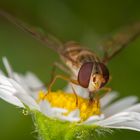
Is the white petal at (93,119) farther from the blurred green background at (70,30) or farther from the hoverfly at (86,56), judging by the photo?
the blurred green background at (70,30)

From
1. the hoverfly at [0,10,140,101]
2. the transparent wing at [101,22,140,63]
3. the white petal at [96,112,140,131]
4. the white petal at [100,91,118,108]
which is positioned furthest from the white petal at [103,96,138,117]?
the white petal at [96,112,140,131]

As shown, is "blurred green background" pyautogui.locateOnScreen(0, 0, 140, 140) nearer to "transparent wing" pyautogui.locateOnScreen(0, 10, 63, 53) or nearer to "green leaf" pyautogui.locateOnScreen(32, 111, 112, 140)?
"transparent wing" pyautogui.locateOnScreen(0, 10, 63, 53)

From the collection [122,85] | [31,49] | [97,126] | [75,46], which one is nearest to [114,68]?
[122,85]

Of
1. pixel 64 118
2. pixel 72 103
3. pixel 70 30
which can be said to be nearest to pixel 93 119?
pixel 64 118

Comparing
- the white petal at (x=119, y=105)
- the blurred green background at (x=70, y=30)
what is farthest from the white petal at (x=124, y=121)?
the blurred green background at (x=70, y=30)

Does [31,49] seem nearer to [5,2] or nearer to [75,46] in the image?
[5,2]

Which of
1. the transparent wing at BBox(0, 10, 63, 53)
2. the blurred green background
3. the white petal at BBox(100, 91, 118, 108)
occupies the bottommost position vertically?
the white petal at BBox(100, 91, 118, 108)

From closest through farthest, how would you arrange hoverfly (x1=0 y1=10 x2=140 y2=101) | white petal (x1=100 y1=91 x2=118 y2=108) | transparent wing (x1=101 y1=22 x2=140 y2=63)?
1. hoverfly (x1=0 y1=10 x2=140 y2=101)
2. white petal (x1=100 y1=91 x2=118 y2=108)
3. transparent wing (x1=101 y1=22 x2=140 y2=63)
